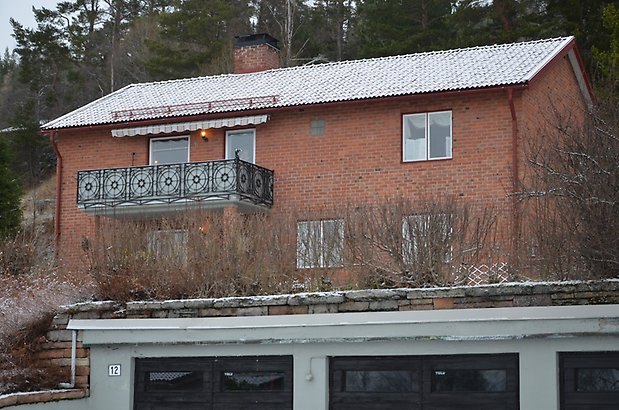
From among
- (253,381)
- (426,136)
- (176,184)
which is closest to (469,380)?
(253,381)

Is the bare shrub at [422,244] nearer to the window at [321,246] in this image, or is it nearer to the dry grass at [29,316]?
the window at [321,246]

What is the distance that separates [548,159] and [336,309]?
160 inches

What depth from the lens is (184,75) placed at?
49.5 metres

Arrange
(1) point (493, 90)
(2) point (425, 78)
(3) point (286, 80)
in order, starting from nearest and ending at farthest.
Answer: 1. (1) point (493, 90)
2. (2) point (425, 78)
3. (3) point (286, 80)

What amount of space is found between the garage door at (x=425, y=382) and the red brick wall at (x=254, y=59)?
19.3 metres

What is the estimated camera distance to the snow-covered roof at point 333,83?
25797mm

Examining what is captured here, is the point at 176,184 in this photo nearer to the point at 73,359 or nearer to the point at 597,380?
the point at 73,359

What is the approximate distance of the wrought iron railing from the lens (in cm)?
2631

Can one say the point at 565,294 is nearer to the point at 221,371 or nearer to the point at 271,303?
the point at 271,303

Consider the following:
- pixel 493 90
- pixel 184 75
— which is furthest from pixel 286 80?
pixel 184 75

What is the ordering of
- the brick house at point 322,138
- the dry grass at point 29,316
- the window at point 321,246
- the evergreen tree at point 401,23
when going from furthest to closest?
the evergreen tree at point 401,23
the brick house at point 322,138
the window at point 321,246
the dry grass at point 29,316

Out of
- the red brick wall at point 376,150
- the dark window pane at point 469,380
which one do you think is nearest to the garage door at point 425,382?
the dark window pane at point 469,380

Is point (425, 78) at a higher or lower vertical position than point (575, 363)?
higher

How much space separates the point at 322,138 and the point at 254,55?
267 inches
